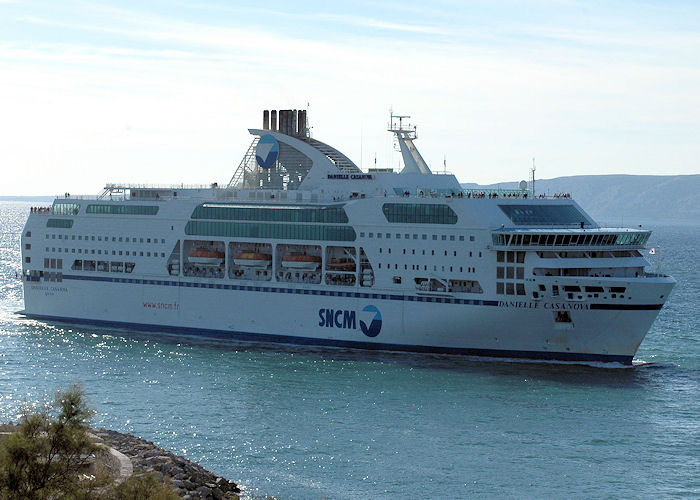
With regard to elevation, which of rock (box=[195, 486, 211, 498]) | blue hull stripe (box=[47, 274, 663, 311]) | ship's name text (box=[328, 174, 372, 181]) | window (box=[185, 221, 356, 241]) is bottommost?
rock (box=[195, 486, 211, 498])

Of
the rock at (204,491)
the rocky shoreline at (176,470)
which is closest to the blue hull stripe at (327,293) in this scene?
the rocky shoreline at (176,470)

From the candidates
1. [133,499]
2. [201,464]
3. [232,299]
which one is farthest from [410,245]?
[133,499]

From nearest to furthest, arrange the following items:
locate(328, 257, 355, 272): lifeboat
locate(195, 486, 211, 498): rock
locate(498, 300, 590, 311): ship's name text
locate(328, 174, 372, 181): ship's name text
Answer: locate(195, 486, 211, 498): rock, locate(498, 300, 590, 311): ship's name text, locate(328, 257, 355, 272): lifeboat, locate(328, 174, 372, 181): ship's name text

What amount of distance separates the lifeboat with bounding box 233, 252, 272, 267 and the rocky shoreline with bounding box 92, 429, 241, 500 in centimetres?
1736

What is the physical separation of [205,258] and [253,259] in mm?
2620

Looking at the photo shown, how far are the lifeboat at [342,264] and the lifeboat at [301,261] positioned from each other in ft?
2.49

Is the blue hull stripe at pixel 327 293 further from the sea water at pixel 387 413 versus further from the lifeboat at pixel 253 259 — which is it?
the sea water at pixel 387 413

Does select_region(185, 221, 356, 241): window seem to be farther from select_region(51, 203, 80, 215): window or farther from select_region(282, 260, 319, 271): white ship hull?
select_region(51, 203, 80, 215): window

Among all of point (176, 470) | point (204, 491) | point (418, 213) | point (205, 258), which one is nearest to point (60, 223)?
point (205, 258)

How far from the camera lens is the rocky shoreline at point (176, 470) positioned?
24094 mm

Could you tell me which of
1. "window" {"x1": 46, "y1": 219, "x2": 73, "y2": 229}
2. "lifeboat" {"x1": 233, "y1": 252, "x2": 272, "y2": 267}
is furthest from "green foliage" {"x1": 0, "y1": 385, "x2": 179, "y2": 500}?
"window" {"x1": 46, "y1": 219, "x2": 73, "y2": 229}

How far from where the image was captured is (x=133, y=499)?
18.1 m

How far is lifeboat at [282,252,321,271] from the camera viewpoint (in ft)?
142

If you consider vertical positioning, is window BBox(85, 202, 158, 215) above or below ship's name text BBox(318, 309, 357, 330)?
above
